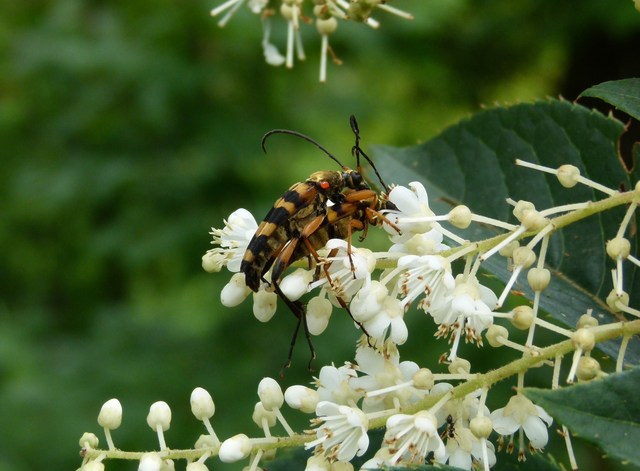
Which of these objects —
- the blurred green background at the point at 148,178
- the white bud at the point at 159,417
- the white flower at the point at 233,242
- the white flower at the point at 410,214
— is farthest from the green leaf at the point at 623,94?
the blurred green background at the point at 148,178

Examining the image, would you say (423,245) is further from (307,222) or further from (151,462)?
(151,462)

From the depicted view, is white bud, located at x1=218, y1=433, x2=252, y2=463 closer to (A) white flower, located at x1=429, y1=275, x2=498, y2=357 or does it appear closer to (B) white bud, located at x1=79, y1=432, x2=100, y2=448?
(B) white bud, located at x1=79, y1=432, x2=100, y2=448

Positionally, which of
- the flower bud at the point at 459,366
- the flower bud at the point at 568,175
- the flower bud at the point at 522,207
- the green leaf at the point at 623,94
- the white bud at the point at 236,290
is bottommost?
the flower bud at the point at 459,366

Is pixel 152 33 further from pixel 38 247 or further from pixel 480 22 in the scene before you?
pixel 480 22

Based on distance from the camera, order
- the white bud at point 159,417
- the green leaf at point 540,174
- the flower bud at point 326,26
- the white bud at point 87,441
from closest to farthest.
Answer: the white bud at point 87,441 < the white bud at point 159,417 < the green leaf at point 540,174 < the flower bud at point 326,26

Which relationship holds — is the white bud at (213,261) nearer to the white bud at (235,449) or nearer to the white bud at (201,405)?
the white bud at (201,405)

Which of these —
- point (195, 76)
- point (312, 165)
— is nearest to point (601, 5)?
point (312, 165)
